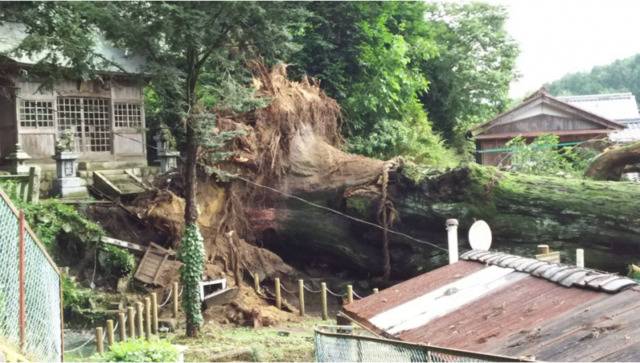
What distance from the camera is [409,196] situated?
50.0 ft

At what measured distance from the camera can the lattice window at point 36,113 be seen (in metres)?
18.7

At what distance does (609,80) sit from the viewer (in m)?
48.9

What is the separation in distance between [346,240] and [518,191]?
15.2 ft

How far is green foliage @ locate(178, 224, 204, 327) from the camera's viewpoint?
13.5 m

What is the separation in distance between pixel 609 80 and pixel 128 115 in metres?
40.6

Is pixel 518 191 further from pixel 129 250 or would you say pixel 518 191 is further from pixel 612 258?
pixel 129 250

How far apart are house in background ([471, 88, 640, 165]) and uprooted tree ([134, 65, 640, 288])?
22.8 ft

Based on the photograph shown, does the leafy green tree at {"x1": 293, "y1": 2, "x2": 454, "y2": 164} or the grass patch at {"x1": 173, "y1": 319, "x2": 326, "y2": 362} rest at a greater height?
the leafy green tree at {"x1": 293, "y1": 2, "x2": 454, "y2": 164}

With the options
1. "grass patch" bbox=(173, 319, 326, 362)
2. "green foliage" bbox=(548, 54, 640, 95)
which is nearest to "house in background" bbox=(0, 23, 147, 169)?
"grass patch" bbox=(173, 319, 326, 362)

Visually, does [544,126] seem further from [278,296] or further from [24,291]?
[24,291]

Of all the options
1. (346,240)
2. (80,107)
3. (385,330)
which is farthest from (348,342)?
(80,107)

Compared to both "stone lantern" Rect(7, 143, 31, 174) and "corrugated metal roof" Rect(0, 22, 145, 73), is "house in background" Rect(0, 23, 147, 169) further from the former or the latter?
"stone lantern" Rect(7, 143, 31, 174)

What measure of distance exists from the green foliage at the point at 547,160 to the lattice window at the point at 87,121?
1273 cm

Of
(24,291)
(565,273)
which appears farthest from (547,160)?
(24,291)
